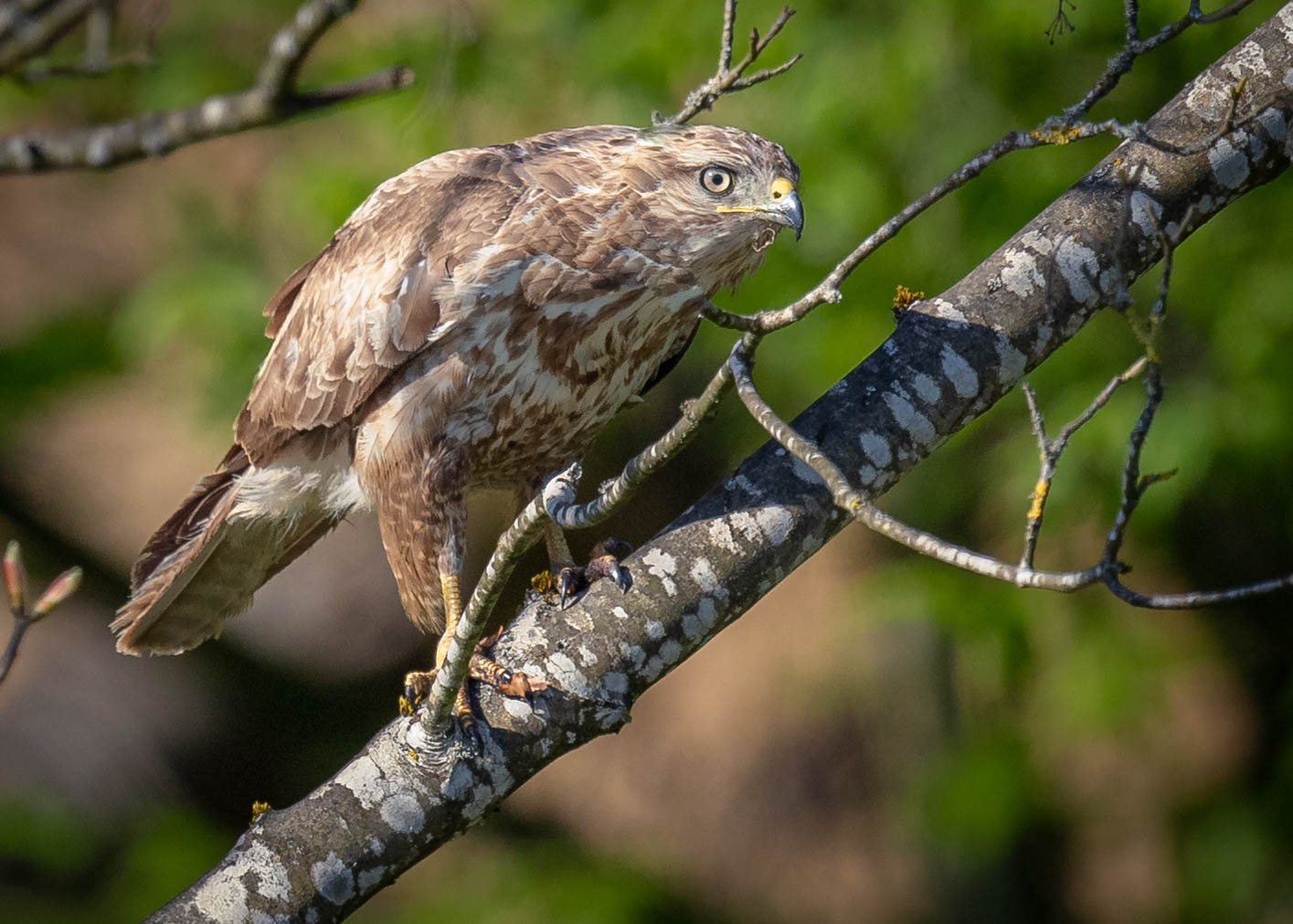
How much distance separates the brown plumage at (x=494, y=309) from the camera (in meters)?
3.19

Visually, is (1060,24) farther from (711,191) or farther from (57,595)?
(57,595)

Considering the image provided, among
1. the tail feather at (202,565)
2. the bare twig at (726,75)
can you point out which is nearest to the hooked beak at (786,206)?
the bare twig at (726,75)

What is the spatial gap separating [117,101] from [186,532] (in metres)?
3.58

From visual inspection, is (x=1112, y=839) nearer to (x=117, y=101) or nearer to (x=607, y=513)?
(x=607, y=513)

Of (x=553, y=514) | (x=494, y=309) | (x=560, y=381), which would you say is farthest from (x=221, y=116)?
(x=560, y=381)

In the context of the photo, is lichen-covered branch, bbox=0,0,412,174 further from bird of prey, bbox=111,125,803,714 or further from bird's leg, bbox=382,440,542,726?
bird's leg, bbox=382,440,542,726

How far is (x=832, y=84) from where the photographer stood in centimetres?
457

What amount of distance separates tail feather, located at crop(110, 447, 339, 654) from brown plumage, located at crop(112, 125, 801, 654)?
1.6 inches

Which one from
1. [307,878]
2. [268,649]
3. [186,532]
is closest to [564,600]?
[307,878]

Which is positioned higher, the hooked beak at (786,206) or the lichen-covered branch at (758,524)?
the hooked beak at (786,206)

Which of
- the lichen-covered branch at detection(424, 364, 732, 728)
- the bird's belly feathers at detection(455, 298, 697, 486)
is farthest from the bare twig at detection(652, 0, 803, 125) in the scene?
the lichen-covered branch at detection(424, 364, 732, 728)

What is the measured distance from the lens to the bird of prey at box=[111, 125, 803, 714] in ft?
10.5

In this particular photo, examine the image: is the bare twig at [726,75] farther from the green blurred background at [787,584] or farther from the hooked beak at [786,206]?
the green blurred background at [787,584]

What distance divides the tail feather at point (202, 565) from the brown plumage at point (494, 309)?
4cm
